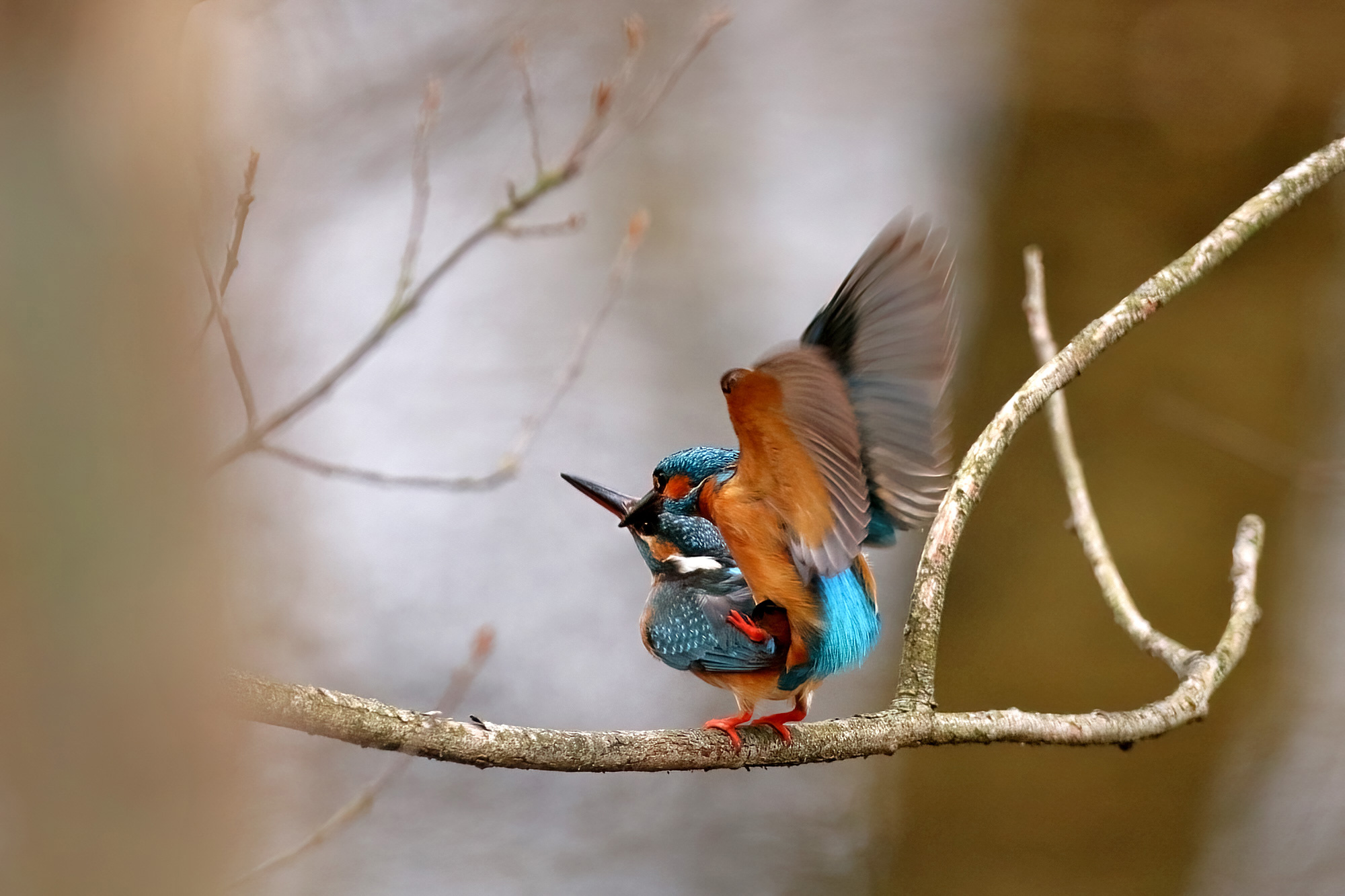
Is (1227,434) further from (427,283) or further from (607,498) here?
(427,283)

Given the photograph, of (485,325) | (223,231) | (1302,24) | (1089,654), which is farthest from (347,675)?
(1302,24)

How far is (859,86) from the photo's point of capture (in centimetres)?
454

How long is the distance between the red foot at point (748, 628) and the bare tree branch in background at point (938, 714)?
0.51 ft

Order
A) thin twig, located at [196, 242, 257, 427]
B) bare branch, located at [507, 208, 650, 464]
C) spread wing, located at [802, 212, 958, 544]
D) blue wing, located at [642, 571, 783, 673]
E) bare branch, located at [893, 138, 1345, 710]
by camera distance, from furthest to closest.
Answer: bare branch, located at [507, 208, 650, 464], blue wing, located at [642, 571, 783, 673], bare branch, located at [893, 138, 1345, 710], thin twig, located at [196, 242, 257, 427], spread wing, located at [802, 212, 958, 544]

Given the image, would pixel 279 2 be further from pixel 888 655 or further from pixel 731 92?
pixel 888 655

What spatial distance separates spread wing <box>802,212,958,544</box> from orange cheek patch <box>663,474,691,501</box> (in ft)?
1.07

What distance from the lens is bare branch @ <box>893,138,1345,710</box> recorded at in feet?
5.78

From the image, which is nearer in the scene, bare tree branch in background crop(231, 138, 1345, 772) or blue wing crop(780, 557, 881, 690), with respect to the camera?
bare tree branch in background crop(231, 138, 1345, 772)

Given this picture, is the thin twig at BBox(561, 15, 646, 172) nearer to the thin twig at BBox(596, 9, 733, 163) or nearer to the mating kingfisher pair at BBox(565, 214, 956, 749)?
the thin twig at BBox(596, 9, 733, 163)

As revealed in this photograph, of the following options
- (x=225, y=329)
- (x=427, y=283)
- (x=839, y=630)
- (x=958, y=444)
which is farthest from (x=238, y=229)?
(x=958, y=444)

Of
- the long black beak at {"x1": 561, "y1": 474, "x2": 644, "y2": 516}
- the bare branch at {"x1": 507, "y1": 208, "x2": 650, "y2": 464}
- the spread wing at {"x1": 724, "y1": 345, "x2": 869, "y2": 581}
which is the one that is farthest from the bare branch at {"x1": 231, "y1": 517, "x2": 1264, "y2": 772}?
the bare branch at {"x1": 507, "y1": 208, "x2": 650, "y2": 464}

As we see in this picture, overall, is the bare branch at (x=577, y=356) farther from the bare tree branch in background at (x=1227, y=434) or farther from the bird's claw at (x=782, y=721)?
the bare tree branch in background at (x=1227, y=434)

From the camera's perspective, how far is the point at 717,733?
1.68 m

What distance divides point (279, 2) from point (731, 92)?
2299 millimetres
